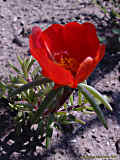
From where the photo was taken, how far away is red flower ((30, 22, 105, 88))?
118 centimetres

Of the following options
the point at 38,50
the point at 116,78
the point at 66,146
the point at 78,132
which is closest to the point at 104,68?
the point at 116,78

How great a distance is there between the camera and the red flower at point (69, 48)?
1184 mm

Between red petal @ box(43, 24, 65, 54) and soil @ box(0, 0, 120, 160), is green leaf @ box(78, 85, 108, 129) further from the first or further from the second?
soil @ box(0, 0, 120, 160)

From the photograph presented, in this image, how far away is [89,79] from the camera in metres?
2.35

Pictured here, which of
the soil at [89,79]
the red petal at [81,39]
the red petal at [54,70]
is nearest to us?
the red petal at [54,70]

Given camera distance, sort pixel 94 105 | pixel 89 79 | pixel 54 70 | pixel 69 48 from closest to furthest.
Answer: pixel 54 70
pixel 94 105
pixel 69 48
pixel 89 79

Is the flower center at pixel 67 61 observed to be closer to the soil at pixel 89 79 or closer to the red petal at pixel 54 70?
the red petal at pixel 54 70

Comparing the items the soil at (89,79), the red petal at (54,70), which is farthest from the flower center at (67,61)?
the soil at (89,79)

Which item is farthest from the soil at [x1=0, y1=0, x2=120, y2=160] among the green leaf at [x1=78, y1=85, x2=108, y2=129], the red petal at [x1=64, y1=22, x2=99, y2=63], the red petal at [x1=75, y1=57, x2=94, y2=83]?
the red petal at [x1=75, y1=57, x2=94, y2=83]

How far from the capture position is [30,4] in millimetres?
3002

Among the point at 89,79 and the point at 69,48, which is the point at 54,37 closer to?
the point at 69,48

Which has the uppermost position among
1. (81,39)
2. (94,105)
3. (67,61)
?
(81,39)

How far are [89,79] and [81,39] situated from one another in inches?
38.7

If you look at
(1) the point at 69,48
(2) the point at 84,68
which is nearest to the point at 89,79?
(1) the point at 69,48
